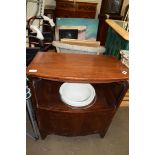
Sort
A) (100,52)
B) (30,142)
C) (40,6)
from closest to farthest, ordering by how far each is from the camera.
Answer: (30,142) < (100,52) < (40,6)

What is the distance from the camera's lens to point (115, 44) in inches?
69.7

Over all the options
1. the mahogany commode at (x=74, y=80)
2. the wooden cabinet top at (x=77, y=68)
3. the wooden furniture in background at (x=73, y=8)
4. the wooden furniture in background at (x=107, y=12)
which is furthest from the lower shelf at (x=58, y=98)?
the wooden furniture in background at (x=73, y=8)

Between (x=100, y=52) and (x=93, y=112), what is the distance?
62 centimetres

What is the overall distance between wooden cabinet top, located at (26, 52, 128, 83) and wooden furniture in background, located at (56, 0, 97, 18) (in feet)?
7.46

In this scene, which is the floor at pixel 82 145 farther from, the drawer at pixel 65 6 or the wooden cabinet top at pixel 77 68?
the drawer at pixel 65 6

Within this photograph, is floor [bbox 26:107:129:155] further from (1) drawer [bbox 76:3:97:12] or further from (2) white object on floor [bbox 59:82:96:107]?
(1) drawer [bbox 76:3:97:12]

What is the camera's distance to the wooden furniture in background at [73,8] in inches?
134

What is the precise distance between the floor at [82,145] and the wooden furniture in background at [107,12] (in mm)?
1898

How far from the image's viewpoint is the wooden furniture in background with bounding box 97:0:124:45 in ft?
10.5
